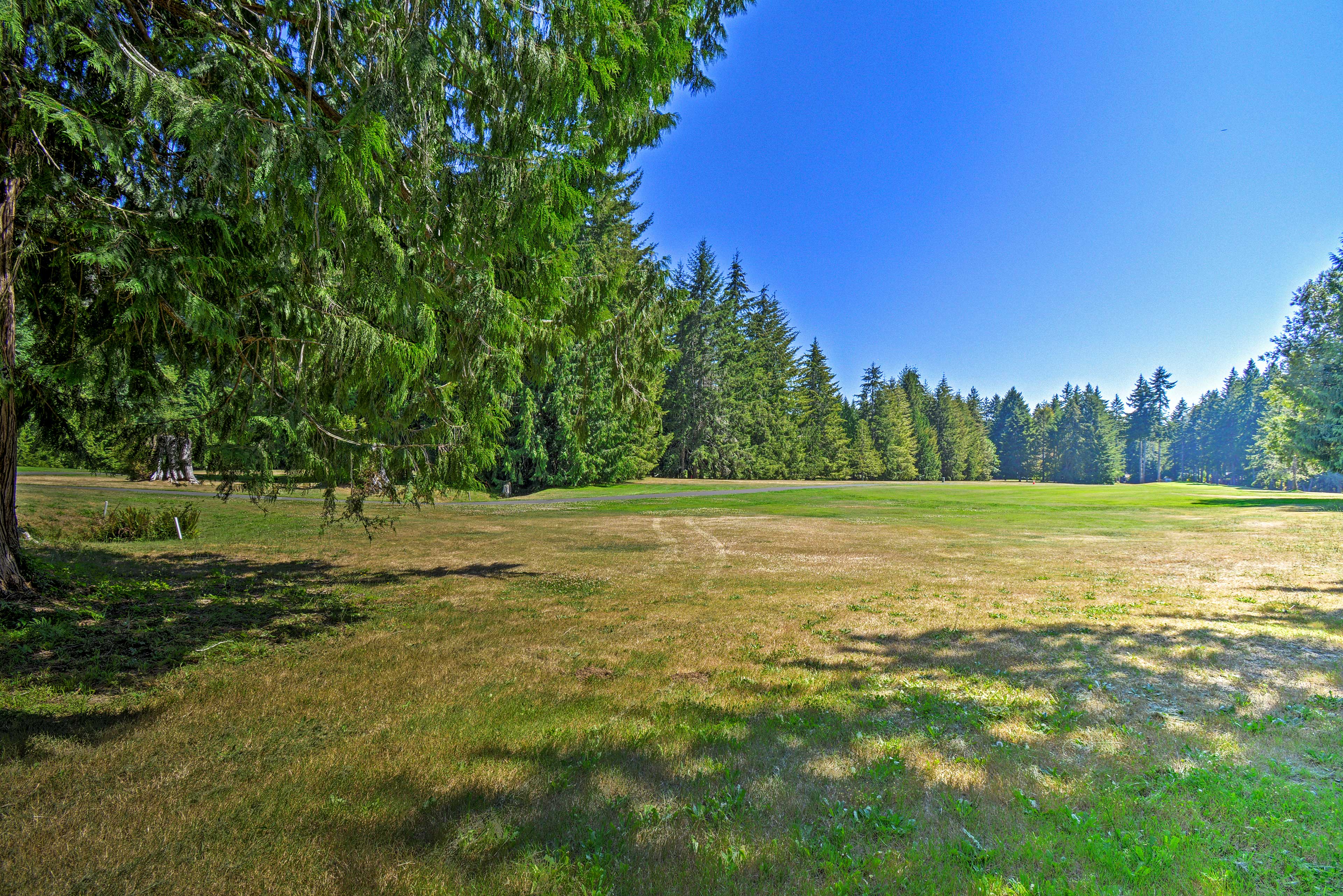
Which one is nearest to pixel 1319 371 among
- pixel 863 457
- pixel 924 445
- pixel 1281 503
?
pixel 1281 503

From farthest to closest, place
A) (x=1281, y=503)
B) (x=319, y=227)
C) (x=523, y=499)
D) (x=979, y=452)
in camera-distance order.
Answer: (x=979, y=452) < (x=1281, y=503) < (x=523, y=499) < (x=319, y=227)

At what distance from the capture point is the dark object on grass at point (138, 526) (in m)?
14.4

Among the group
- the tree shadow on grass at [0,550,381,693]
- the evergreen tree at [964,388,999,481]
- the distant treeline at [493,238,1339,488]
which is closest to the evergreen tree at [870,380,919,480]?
the distant treeline at [493,238,1339,488]

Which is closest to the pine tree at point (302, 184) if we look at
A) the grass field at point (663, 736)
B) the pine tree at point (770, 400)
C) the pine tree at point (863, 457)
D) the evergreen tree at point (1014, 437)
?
the grass field at point (663, 736)

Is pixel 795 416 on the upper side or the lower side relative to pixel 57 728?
upper

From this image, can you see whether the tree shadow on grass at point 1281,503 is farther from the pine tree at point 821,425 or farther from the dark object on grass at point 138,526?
the dark object on grass at point 138,526

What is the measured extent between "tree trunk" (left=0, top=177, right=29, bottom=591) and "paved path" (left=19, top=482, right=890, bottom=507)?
521 inches

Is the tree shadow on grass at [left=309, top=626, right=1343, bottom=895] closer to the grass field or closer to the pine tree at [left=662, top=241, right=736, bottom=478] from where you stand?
Answer: the grass field

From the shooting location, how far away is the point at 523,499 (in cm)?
3209

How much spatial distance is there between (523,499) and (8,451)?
25.1 metres

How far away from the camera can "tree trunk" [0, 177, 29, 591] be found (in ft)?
21.2

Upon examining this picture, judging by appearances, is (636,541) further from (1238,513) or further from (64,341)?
(1238,513)

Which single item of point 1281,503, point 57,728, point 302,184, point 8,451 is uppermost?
point 302,184

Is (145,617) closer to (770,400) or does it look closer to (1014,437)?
(770,400)
